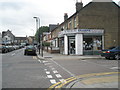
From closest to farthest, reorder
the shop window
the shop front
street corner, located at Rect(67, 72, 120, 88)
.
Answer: street corner, located at Rect(67, 72, 120, 88) < the shop front < the shop window

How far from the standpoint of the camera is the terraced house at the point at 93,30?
23344mm

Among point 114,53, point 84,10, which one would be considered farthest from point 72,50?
point 114,53

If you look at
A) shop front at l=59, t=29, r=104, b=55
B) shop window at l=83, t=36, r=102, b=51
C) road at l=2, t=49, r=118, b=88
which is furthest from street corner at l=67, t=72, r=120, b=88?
shop window at l=83, t=36, r=102, b=51

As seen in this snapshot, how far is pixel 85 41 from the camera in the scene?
2370cm

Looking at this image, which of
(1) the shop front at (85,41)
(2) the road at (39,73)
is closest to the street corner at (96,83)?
(2) the road at (39,73)

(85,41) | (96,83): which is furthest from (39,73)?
(85,41)

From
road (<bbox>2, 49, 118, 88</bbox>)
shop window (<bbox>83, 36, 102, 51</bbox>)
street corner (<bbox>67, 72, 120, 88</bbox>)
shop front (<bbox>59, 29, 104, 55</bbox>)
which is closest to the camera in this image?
street corner (<bbox>67, 72, 120, 88</bbox>)

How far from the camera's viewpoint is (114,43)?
79.6ft

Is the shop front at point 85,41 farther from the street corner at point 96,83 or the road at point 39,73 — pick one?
the street corner at point 96,83

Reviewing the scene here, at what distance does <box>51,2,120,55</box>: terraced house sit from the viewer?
2334cm

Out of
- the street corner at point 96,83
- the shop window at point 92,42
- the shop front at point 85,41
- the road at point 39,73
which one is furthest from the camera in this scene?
the shop window at point 92,42

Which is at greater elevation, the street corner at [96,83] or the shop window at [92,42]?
the shop window at [92,42]

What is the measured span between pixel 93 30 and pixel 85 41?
2000mm

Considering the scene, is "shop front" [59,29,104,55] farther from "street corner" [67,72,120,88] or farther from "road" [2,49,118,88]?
"street corner" [67,72,120,88]
